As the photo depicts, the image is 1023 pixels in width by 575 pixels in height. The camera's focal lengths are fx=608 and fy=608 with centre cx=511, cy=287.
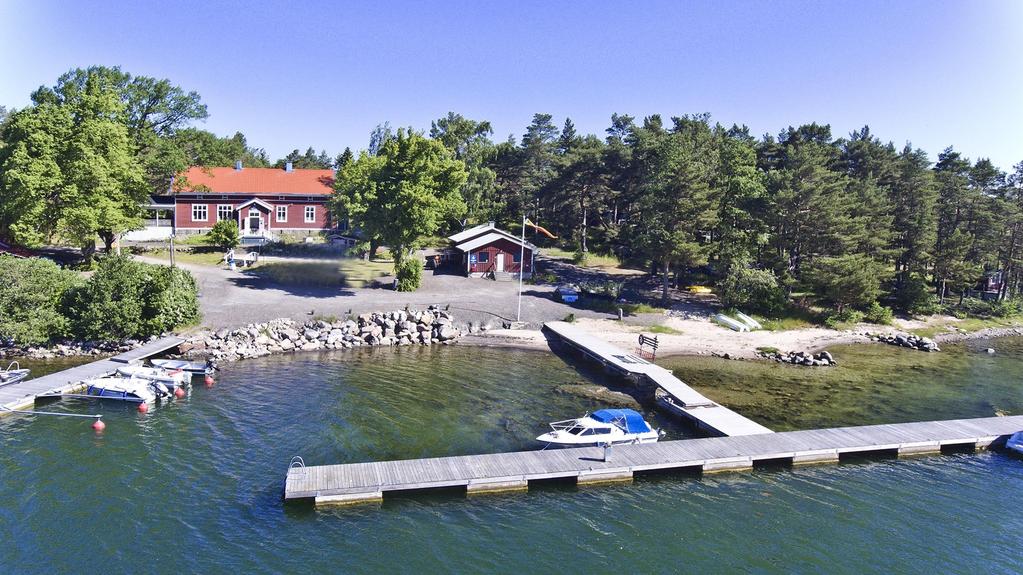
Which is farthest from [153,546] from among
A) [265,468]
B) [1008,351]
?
[1008,351]

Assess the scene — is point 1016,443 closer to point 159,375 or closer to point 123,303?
point 159,375

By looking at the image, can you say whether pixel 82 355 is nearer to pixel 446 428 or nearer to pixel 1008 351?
pixel 446 428

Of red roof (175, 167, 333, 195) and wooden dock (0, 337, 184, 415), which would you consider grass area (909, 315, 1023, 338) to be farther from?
red roof (175, 167, 333, 195)

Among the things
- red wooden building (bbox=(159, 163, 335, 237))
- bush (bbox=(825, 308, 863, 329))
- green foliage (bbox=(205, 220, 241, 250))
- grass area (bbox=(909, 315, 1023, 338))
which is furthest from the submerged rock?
red wooden building (bbox=(159, 163, 335, 237))

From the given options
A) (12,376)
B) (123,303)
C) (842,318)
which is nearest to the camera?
(12,376)

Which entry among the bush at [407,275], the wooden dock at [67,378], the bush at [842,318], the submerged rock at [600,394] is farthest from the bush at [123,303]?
the bush at [842,318]

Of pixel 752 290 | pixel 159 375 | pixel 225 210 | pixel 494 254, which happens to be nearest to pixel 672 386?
pixel 752 290

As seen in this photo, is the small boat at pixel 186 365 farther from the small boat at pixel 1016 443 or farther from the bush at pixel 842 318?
the bush at pixel 842 318
